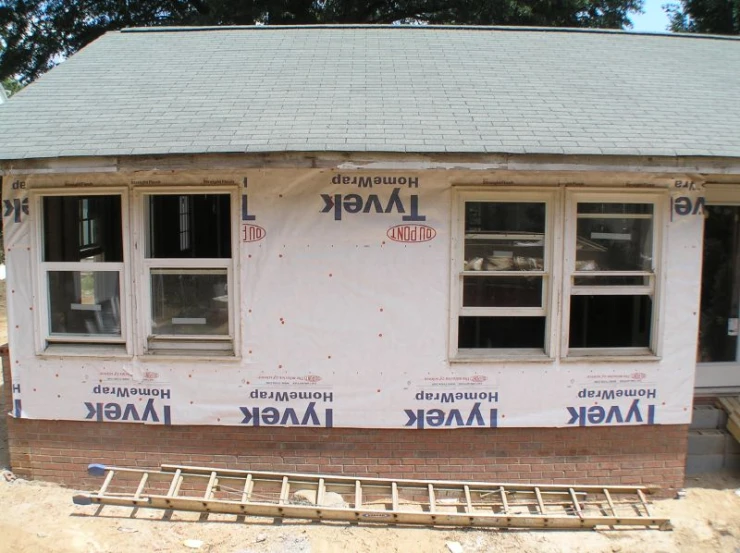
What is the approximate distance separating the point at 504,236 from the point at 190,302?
2907mm

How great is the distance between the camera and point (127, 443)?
5.55m

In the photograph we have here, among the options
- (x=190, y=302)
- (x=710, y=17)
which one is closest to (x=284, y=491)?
(x=190, y=302)

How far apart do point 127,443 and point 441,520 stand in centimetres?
292

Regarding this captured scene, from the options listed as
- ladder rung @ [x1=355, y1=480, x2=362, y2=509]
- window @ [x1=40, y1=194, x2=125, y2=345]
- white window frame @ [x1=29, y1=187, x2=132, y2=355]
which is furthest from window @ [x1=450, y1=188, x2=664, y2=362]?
window @ [x1=40, y1=194, x2=125, y2=345]

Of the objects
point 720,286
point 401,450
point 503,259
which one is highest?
point 503,259

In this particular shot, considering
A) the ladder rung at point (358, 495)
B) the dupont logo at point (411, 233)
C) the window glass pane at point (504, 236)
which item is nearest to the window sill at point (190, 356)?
the ladder rung at point (358, 495)

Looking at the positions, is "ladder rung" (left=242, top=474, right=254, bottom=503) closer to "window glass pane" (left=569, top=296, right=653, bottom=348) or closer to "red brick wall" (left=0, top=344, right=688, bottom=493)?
"red brick wall" (left=0, top=344, right=688, bottom=493)

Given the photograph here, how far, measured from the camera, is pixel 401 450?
548 centimetres

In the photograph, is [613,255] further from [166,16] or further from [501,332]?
[166,16]

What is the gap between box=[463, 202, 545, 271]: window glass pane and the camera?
5.38 meters

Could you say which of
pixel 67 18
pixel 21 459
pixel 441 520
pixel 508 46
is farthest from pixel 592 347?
pixel 67 18

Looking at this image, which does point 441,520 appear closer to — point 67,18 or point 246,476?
point 246,476

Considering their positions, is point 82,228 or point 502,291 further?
point 82,228

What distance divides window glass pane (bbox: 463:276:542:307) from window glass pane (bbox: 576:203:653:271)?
46cm
